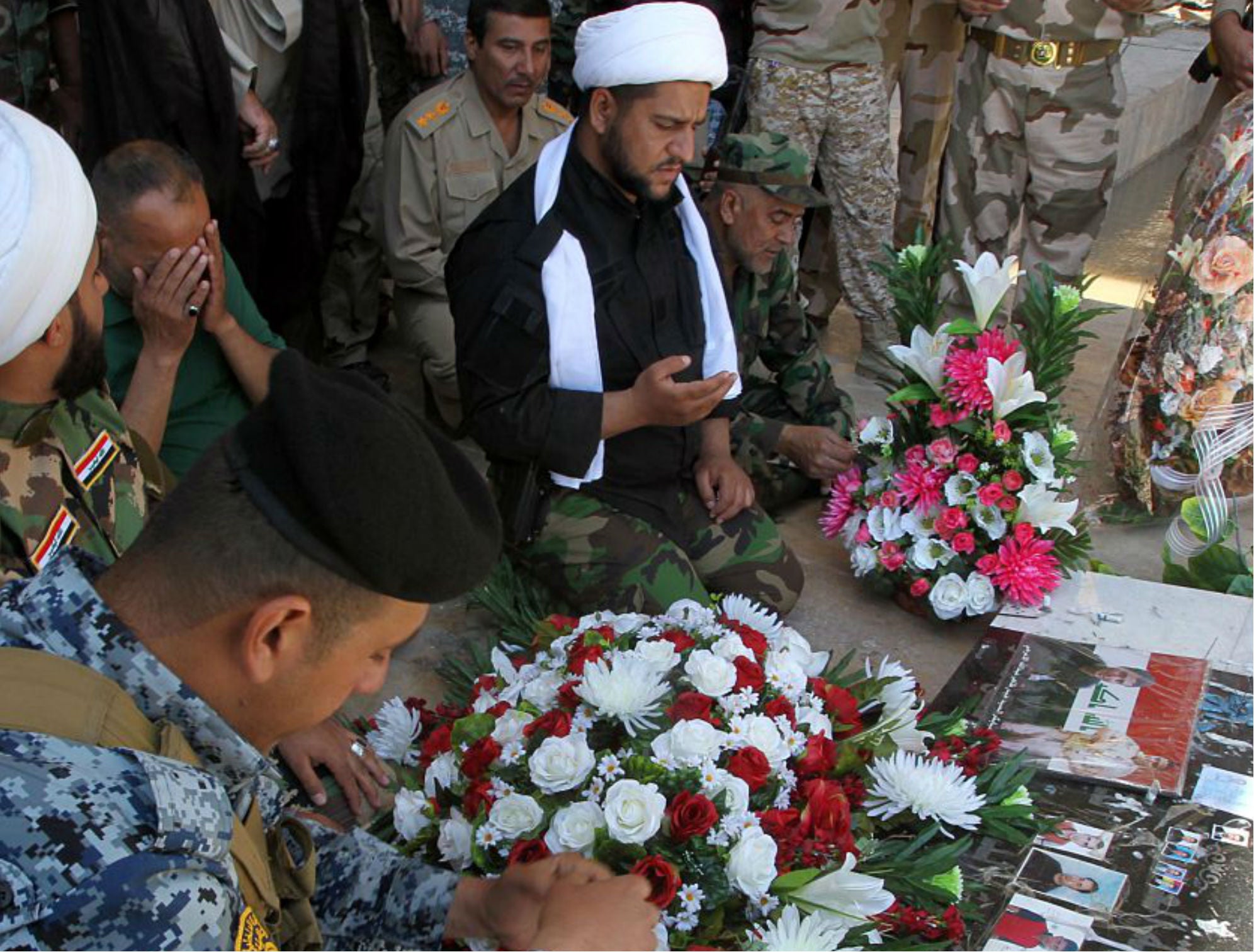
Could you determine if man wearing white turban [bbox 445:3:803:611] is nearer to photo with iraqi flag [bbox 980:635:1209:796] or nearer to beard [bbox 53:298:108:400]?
photo with iraqi flag [bbox 980:635:1209:796]

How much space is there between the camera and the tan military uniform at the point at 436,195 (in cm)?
457

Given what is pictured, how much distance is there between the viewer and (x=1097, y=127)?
478 centimetres

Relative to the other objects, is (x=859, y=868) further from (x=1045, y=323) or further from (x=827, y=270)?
(x=827, y=270)

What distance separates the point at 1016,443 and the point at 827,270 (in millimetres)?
2204

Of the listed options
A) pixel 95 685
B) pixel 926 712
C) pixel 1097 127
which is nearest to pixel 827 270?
pixel 1097 127

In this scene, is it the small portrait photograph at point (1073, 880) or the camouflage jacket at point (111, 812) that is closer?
the camouflage jacket at point (111, 812)

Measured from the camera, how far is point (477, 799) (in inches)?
83.7

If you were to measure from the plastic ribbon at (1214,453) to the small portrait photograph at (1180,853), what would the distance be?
157 centimetres

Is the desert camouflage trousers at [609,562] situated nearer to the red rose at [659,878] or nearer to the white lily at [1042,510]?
the white lily at [1042,510]

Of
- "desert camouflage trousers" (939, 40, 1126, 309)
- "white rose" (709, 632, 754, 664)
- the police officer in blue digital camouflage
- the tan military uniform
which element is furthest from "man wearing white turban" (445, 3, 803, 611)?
the police officer in blue digital camouflage

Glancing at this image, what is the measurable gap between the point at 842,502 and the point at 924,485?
31 centimetres

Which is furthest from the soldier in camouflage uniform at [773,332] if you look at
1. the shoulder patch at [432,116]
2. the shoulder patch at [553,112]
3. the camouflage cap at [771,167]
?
the shoulder patch at [432,116]

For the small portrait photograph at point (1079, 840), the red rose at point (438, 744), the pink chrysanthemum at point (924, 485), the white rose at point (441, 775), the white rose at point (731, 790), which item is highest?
the white rose at point (731, 790)

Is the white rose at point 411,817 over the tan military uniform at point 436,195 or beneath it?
over
